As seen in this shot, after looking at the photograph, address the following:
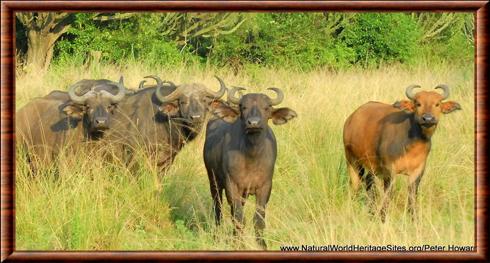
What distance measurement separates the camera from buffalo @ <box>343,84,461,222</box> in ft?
26.7

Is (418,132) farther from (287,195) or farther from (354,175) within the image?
(287,195)

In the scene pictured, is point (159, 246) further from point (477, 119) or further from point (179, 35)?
point (179, 35)

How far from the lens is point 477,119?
6152mm

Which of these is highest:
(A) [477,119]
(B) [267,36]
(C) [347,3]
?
(B) [267,36]

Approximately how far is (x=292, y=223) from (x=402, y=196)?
1.76 metres

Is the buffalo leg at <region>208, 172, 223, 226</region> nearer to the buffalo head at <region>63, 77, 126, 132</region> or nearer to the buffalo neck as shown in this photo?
the buffalo head at <region>63, 77, 126, 132</region>

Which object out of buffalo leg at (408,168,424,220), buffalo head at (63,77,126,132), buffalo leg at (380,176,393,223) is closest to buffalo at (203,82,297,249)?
buffalo leg at (380,176,393,223)

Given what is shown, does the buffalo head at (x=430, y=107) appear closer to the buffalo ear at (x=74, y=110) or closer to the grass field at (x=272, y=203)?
the grass field at (x=272, y=203)

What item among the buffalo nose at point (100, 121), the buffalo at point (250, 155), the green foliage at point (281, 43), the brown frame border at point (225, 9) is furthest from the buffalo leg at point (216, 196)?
the green foliage at point (281, 43)

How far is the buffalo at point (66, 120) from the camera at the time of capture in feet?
29.7

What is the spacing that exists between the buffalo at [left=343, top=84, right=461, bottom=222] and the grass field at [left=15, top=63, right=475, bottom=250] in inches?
6.7

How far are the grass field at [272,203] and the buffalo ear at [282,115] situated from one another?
879mm

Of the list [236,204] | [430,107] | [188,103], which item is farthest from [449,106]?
[188,103]

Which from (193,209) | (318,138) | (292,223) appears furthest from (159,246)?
(318,138)
